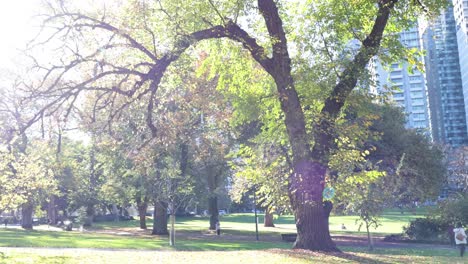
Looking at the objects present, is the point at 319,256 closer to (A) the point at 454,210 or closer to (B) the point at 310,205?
(B) the point at 310,205

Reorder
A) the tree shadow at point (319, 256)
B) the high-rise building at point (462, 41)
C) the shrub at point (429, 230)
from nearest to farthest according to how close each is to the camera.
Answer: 1. the tree shadow at point (319, 256)
2. the shrub at point (429, 230)
3. the high-rise building at point (462, 41)

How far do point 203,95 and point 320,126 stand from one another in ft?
31.2

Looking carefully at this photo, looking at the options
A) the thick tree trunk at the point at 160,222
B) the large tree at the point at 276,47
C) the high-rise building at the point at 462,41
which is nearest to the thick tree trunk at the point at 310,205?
the large tree at the point at 276,47

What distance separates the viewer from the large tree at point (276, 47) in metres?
14.1

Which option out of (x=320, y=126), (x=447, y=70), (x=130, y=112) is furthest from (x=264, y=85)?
(x=447, y=70)

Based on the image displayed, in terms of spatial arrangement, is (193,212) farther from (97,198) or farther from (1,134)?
(1,134)

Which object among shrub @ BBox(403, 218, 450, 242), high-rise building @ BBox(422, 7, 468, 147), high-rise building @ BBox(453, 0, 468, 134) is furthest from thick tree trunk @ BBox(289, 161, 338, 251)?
high-rise building @ BBox(422, 7, 468, 147)

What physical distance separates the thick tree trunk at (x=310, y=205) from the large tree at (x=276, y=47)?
30 mm

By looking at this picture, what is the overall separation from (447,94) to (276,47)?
416 feet

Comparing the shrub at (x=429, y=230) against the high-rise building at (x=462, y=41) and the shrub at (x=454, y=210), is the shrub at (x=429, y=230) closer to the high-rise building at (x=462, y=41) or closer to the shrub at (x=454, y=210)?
the shrub at (x=454, y=210)

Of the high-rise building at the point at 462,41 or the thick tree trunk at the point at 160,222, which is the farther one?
the high-rise building at the point at 462,41

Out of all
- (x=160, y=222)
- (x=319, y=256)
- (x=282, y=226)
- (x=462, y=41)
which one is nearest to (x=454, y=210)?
(x=319, y=256)

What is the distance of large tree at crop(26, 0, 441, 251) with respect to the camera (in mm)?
14086

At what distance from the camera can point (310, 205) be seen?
14273 mm
